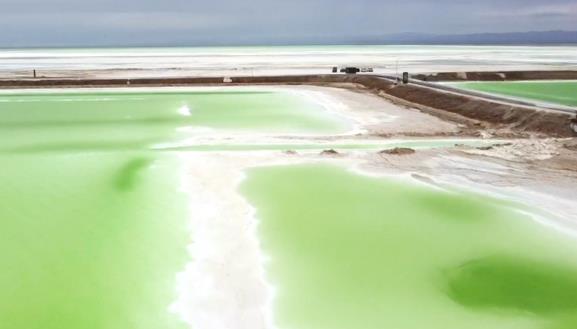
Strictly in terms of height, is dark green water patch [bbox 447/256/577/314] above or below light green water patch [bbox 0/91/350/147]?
below

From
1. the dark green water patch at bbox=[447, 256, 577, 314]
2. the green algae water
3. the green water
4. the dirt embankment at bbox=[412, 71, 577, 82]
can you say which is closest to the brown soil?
the green algae water

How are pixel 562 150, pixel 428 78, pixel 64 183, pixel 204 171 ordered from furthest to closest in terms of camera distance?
1. pixel 428 78
2. pixel 562 150
3. pixel 204 171
4. pixel 64 183

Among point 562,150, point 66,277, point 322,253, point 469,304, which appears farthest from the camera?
point 562,150

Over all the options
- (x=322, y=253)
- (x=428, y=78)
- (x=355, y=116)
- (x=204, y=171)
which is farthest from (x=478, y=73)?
(x=322, y=253)

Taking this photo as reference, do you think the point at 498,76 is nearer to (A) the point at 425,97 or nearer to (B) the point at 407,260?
(A) the point at 425,97

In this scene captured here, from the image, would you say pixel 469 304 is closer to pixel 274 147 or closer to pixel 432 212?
pixel 432 212

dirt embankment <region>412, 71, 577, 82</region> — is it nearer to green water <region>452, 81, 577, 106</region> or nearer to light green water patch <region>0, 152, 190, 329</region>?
green water <region>452, 81, 577, 106</region>
